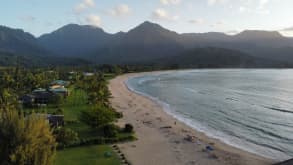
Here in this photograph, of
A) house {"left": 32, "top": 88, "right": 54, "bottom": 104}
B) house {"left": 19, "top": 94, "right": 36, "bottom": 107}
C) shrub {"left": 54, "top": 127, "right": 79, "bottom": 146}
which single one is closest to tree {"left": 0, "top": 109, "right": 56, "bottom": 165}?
shrub {"left": 54, "top": 127, "right": 79, "bottom": 146}

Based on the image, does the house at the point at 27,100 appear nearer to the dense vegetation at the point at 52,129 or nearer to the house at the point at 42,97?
the dense vegetation at the point at 52,129

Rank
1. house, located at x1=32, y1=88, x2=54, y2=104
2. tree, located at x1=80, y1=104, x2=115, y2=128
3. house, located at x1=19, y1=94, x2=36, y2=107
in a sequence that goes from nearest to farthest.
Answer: tree, located at x1=80, y1=104, x2=115, y2=128 → house, located at x1=19, y1=94, x2=36, y2=107 → house, located at x1=32, y1=88, x2=54, y2=104

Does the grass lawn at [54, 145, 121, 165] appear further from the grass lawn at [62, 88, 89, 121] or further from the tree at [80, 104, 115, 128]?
the grass lawn at [62, 88, 89, 121]

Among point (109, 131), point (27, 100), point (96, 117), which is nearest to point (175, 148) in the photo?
point (109, 131)

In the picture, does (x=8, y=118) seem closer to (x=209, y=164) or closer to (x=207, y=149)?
(x=209, y=164)

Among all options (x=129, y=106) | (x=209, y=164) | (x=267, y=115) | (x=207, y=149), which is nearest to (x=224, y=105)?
(x=267, y=115)

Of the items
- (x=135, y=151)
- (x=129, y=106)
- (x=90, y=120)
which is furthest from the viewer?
(x=129, y=106)
